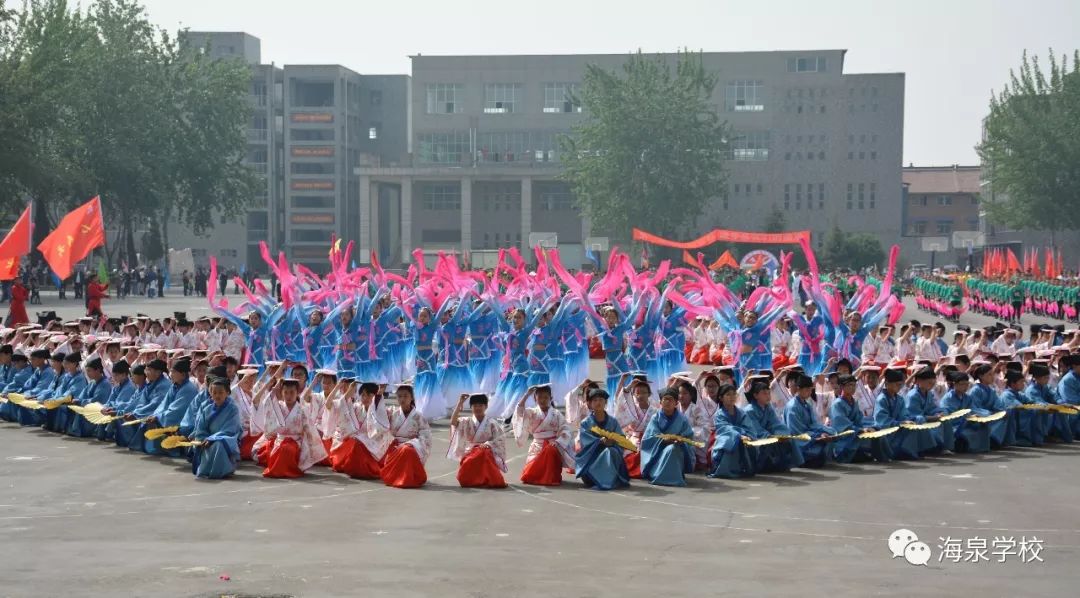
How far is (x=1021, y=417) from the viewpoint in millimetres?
16156

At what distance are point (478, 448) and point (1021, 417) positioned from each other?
672 centimetres

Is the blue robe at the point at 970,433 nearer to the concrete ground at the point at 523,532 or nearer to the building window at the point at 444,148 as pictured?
the concrete ground at the point at 523,532

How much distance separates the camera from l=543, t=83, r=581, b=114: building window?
281ft

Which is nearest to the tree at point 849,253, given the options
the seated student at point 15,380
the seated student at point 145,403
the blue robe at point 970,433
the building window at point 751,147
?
the building window at point 751,147

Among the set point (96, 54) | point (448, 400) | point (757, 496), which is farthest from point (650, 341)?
point (96, 54)

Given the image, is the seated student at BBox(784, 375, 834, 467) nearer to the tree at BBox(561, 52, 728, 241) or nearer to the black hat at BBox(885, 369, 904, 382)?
the black hat at BBox(885, 369, 904, 382)

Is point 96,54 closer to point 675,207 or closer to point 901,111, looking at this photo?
point 675,207

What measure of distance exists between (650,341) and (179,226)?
248ft

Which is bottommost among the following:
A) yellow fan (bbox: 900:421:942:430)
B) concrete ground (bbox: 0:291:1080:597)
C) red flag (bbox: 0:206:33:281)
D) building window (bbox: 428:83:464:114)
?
concrete ground (bbox: 0:291:1080:597)

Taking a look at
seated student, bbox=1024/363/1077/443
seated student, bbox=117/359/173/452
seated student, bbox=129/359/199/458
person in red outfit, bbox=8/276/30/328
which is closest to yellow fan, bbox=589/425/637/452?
seated student, bbox=129/359/199/458

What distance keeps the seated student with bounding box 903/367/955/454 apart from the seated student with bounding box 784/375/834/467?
47.2 inches

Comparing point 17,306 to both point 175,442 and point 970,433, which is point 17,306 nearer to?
point 175,442

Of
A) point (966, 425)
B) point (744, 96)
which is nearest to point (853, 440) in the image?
point (966, 425)

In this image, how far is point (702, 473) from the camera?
14117mm
